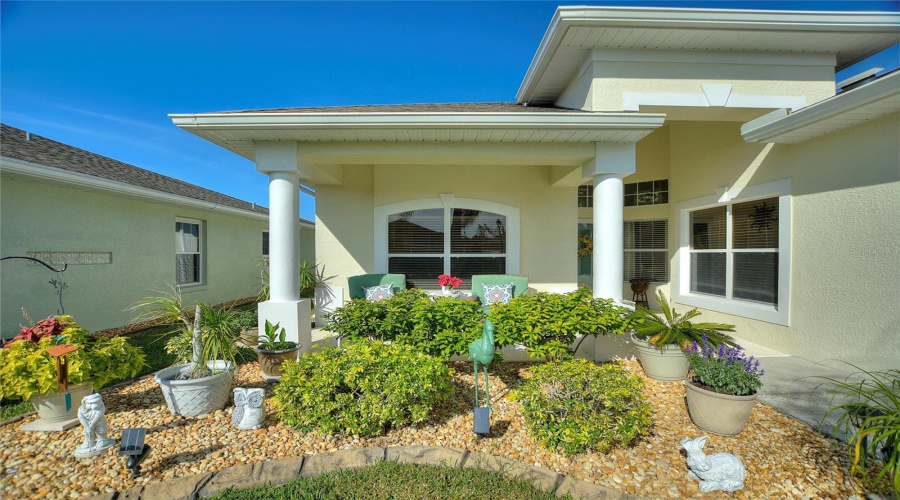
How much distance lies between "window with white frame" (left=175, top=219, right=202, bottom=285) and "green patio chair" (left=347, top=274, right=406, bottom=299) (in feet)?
18.0

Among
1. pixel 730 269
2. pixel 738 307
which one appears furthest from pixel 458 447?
pixel 730 269

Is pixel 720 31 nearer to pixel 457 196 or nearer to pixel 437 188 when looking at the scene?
pixel 457 196

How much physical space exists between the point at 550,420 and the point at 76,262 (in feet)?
28.7

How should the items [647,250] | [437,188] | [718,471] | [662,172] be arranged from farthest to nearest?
[647,250]
[662,172]
[437,188]
[718,471]

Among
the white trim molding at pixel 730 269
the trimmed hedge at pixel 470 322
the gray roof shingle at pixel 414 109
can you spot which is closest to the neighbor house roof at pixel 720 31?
the gray roof shingle at pixel 414 109

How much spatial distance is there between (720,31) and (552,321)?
17.5 feet

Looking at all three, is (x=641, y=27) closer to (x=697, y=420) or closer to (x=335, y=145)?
(x=335, y=145)

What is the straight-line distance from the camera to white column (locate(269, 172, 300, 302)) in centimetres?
493

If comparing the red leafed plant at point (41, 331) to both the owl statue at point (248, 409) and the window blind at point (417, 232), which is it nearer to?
the owl statue at point (248, 409)

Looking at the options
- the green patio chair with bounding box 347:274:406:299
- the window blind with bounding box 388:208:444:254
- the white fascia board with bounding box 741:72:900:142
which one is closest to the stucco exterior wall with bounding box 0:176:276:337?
the green patio chair with bounding box 347:274:406:299

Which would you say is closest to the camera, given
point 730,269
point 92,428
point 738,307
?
point 92,428

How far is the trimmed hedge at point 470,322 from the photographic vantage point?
391 cm

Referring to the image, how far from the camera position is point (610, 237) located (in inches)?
196

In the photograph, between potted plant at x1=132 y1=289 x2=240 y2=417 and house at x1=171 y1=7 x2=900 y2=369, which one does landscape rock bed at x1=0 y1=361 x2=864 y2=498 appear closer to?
potted plant at x1=132 y1=289 x2=240 y2=417
